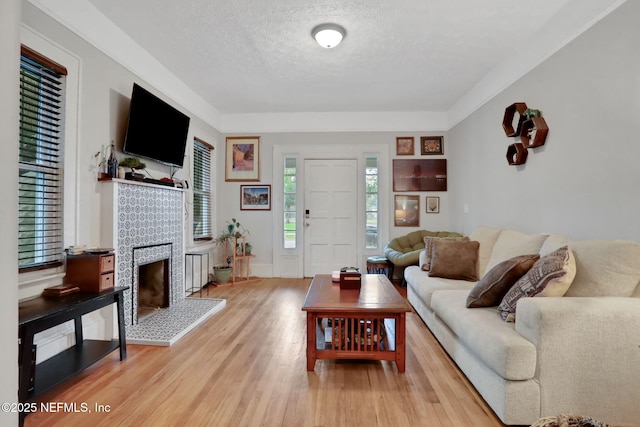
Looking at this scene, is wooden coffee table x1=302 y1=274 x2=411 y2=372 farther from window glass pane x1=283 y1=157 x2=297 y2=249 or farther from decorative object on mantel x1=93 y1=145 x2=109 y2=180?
window glass pane x1=283 y1=157 x2=297 y2=249

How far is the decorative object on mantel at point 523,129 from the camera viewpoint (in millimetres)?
2742

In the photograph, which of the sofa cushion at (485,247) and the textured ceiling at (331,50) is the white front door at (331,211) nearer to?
the textured ceiling at (331,50)

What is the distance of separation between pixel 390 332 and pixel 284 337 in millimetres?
932

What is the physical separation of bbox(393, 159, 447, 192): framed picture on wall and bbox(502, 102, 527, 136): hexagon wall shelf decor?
6.29ft

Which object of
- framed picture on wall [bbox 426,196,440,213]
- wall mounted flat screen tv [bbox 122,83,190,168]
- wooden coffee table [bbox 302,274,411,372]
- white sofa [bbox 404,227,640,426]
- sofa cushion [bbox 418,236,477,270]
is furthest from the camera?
framed picture on wall [bbox 426,196,440,213]

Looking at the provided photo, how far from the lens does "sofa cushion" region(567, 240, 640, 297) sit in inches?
67.2

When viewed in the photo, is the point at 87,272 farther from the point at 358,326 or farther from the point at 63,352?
the point at 358,326

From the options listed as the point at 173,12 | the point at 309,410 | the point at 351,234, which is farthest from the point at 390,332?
the point at 173,12

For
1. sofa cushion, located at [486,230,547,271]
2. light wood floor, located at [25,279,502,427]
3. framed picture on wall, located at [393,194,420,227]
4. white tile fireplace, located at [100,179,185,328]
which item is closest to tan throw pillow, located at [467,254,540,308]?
sofa cushion, located at [486,230,547,271]

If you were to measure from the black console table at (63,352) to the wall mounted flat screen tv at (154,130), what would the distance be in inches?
56.0

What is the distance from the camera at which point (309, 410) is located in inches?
68.4

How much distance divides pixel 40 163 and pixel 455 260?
140 inches

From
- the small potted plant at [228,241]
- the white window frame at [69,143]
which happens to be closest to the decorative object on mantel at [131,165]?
the white window frame at [69,143]

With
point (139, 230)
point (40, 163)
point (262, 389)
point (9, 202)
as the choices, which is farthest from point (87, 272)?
point (9, 202)
